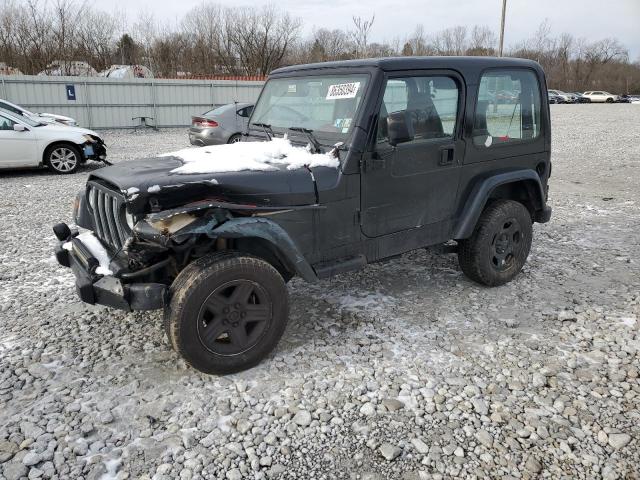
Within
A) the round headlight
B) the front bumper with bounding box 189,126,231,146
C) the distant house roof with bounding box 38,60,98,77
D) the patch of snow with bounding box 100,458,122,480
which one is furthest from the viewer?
the distant house roof with bounding box 38,60,98,77

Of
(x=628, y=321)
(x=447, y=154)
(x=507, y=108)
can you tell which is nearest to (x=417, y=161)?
(x=447, y=154)

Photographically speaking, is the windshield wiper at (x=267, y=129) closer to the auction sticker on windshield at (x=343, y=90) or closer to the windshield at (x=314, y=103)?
the windshield at (x=314, y=103)

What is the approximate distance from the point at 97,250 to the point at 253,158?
1.20 meters

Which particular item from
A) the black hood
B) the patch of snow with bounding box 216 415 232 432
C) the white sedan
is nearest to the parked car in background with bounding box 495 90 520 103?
the black hood

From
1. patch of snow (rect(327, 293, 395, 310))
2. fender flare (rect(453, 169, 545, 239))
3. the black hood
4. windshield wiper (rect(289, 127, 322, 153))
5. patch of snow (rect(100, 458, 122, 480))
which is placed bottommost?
patch of snow (rect(100, 458, 122, 480))

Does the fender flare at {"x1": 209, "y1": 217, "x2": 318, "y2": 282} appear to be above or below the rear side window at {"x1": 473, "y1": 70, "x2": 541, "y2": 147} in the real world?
below

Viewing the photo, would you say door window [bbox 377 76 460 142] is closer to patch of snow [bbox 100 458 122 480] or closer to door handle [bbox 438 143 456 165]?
door handle [bbox 438 143 456 165]

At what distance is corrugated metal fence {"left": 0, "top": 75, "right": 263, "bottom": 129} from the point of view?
58.3 feet

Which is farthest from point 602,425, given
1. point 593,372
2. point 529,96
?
point 529,96

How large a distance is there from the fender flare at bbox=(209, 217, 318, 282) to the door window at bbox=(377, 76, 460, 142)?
101 cm

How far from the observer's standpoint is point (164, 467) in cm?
255

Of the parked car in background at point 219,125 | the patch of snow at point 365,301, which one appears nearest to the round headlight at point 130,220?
the patch of snow at point 365,301

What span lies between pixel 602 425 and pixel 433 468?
105 cm

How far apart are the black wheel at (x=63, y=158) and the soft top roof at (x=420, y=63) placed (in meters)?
7.44
